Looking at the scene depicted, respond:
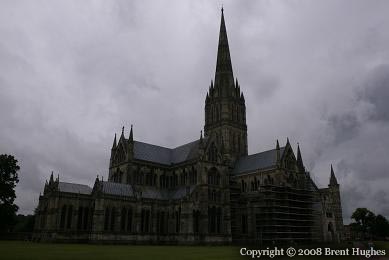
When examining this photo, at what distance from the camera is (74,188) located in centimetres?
6900

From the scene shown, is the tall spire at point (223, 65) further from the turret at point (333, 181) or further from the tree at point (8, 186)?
the tree at point (8, 186)

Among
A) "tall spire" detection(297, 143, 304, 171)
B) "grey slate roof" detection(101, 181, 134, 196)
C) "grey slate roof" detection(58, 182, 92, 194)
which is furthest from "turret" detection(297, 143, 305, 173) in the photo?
"grey slate roof" detection(58, 182, 92, 194)

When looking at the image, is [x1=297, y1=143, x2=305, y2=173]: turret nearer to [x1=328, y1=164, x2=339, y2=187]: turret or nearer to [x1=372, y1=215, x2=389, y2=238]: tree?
[x1=328, y1=164, x2=339, y2=187]: turret

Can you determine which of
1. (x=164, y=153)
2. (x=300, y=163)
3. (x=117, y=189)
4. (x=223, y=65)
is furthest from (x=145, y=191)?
(x=223, y=65)

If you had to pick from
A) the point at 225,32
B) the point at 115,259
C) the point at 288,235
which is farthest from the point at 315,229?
the point at 115,259

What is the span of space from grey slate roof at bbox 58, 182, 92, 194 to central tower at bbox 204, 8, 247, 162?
34.7m

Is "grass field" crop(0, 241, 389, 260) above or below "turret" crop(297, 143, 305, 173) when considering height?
below

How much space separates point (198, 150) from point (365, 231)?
8854cm

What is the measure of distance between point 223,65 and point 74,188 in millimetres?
53443

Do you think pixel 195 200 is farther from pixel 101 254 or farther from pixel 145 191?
pixel 101 254

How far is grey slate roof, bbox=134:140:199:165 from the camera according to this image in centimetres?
8086

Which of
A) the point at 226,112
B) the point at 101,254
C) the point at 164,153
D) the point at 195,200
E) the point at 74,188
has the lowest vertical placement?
the point at 101,254

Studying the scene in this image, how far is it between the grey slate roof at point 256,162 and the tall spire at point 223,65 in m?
22.0

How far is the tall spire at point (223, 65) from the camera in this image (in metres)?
100
